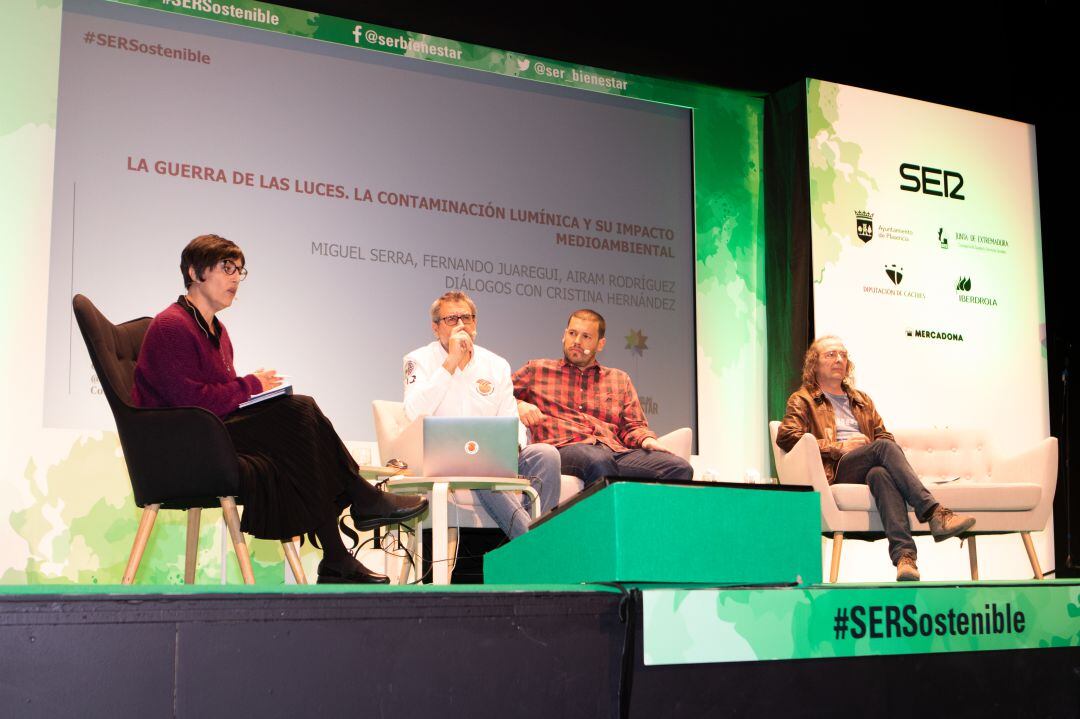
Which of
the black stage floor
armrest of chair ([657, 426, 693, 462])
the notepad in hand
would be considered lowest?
the black stage floor

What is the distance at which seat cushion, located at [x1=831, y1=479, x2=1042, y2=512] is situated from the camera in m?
4.36

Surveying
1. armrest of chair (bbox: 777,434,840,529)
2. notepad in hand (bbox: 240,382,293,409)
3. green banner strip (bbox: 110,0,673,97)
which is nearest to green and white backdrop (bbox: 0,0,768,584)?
green banner strip (bbox: 110,0,673,97)

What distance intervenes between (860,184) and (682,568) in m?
5.00

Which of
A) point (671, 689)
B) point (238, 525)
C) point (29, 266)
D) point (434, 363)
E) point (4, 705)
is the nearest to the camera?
point (4, 705)

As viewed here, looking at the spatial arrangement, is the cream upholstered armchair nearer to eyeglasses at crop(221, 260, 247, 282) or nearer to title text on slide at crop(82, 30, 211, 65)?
eyeglasses at crop(221, 260, 247, 282)

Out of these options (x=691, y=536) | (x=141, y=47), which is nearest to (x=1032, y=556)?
(x=691, y=536)

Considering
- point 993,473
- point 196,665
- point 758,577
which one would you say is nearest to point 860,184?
point 993,473

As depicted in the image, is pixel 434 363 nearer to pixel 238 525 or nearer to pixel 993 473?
pixel 238 525

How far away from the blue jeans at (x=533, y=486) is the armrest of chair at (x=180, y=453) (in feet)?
4.10

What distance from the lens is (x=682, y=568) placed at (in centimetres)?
131

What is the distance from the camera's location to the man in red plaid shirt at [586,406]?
4.46 metres

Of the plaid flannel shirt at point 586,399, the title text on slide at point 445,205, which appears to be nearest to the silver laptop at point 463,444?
the plaid flannel shirt at point 586,399

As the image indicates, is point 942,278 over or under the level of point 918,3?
under

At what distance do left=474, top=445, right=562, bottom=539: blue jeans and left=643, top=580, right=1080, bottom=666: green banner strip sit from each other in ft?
8.21
